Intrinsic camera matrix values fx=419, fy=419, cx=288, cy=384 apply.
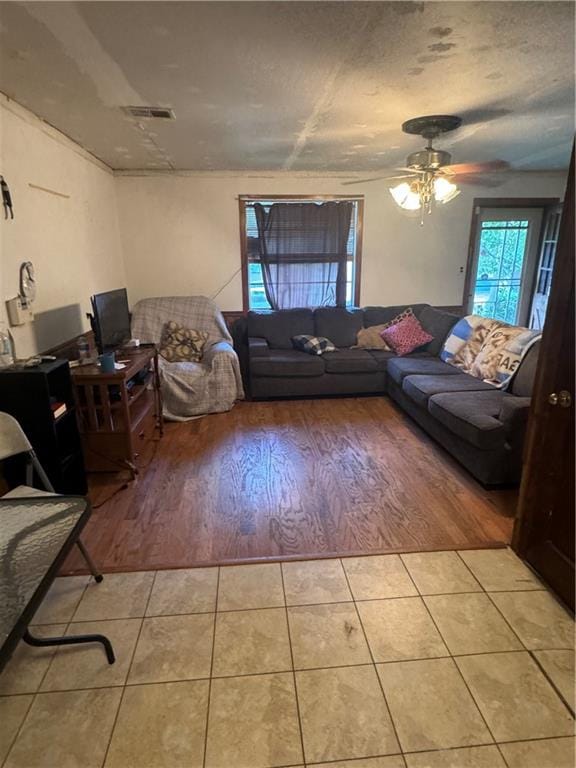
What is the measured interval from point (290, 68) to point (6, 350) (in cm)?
210

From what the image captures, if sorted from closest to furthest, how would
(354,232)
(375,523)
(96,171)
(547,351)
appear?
(547,351) < (375,523) < (96,171) < (354,232)

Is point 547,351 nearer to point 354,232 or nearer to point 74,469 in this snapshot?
point 74,469

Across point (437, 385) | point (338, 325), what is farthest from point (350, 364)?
point (437, 385)

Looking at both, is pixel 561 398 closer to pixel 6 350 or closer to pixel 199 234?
pixel 6 350

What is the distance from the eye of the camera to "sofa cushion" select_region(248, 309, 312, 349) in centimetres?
460

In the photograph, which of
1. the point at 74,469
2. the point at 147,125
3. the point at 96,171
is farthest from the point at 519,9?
the point at 96,171

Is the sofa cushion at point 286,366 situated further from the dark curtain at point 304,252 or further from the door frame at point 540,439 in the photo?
the door frame at point 540,439

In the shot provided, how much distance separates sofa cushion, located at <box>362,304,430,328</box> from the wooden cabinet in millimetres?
3266

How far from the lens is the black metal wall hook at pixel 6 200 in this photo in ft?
7.98

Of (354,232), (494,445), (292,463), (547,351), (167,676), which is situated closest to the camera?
(167,676)

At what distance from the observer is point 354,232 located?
493cm

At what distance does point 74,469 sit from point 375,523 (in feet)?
6.00

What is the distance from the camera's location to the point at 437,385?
3.33 m

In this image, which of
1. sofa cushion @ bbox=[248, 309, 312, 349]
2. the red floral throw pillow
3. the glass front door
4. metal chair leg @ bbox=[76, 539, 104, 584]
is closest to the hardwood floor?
metal chair leg @ bbox=[76, 539, 104, 584]
